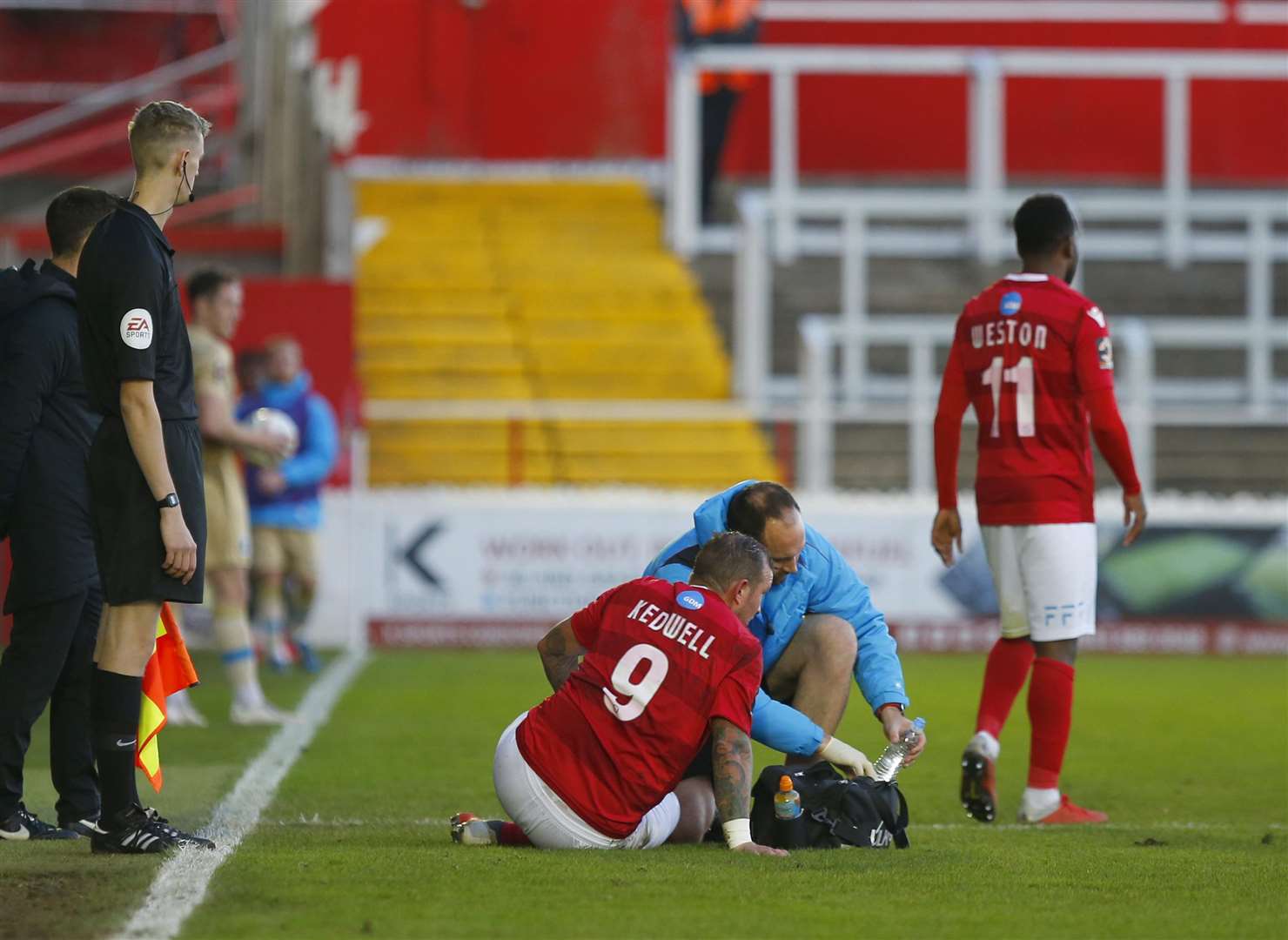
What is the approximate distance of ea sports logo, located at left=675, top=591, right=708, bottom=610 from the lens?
19.7 ft

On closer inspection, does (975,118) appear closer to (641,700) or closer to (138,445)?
(641,700)

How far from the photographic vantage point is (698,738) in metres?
6.07

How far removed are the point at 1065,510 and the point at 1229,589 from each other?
9065 mm

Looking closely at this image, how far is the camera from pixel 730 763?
19.6ft

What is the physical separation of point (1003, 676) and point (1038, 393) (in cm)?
97

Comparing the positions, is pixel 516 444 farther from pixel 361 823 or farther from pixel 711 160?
pixel 361 823

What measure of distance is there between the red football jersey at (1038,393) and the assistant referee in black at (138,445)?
2.84m

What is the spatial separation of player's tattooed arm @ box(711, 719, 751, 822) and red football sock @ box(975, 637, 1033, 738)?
1763 mm

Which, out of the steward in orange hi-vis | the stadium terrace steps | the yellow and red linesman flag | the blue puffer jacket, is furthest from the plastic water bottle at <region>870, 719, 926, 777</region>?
the steward in orange hi-vis

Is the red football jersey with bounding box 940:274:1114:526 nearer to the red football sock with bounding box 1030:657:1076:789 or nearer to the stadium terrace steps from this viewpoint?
the red football sock with bounding box 1030:657:1076:789

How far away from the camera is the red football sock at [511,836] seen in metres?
6.43

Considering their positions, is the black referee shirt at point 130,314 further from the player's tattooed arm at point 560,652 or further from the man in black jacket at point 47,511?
the player's tattooed arm at point 560,652

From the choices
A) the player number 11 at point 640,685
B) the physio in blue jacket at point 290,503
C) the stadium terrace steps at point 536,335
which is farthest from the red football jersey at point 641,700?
the stadium terrace steps at point 536,335

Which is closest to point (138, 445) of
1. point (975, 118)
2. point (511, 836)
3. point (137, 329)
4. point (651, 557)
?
point (137, 329)
